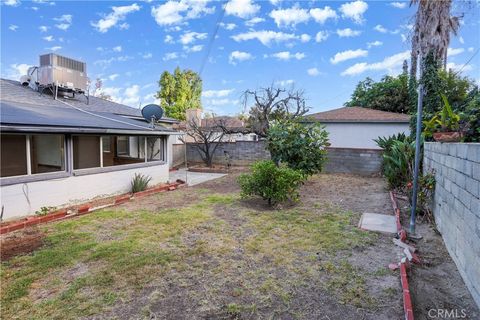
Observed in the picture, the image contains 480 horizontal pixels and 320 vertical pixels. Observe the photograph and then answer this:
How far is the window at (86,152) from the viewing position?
717 centimetres

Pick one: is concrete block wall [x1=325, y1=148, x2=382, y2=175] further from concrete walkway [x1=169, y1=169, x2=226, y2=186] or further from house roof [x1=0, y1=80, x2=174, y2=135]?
house roof [x1=0, y1=80, x2=174, y2=135]

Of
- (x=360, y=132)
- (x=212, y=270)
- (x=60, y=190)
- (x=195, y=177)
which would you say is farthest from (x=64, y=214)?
(x=360, y=132)

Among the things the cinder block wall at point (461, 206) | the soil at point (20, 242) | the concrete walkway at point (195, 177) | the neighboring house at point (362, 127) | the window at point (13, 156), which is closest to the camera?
the cinder block wall at point (461, 206)

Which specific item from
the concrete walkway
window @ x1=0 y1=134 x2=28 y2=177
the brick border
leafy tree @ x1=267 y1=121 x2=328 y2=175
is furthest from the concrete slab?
window @ x1=0 y1=134 x2=28 y2=177

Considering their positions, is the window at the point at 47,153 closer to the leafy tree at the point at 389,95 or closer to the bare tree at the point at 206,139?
the bare tree at the point at 206,139

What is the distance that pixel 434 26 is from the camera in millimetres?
12914

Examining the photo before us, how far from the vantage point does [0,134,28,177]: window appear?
6062mm

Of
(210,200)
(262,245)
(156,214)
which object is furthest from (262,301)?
(210,200)

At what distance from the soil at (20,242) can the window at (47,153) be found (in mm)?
2024

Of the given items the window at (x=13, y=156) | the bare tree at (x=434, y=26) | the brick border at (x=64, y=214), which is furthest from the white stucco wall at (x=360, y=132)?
the window at (x=13, y=156)

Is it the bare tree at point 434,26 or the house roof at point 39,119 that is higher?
the bare tree at point 434,26

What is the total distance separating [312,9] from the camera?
33.4ft

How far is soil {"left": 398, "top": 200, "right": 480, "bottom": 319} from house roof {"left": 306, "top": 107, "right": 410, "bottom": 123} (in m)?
11.2

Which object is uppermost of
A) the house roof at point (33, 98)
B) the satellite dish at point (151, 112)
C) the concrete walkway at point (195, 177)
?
the house roof at point (33, 98)
